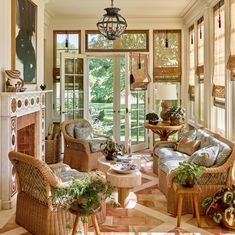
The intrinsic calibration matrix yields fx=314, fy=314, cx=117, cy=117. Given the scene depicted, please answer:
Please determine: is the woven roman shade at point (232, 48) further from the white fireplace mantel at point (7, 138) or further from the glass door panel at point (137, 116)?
the glass door panel at point (137, 116)

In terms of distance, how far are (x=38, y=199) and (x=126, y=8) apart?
469cm

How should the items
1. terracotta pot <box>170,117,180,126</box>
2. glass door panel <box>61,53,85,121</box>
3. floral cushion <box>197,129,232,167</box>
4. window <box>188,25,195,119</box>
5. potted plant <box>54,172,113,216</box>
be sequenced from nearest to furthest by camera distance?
potted plant <box>54,172,113,216</box> < floral cushion <box>197,129,232,167</box> < terracotta pot <box>170,117,180,126</box> < glass door panel <box>61,53,85,121</box> < window <box>188,25,195,119</box>

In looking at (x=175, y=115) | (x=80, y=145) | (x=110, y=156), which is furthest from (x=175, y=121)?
(x=110, y=156)

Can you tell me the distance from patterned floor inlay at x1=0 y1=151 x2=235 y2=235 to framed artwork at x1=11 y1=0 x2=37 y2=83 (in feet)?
6.47

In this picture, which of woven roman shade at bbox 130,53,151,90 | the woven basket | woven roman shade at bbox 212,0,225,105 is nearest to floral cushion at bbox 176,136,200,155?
woven roman shade at bbox 212,0,225,105

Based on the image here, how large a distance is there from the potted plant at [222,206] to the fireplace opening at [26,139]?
9.05 ft

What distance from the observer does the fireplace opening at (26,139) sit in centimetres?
481

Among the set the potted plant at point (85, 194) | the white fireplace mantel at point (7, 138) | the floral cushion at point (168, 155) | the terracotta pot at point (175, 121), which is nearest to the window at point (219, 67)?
the floral cushion at point (168, 155)

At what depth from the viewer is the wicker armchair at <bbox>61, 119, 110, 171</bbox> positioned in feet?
18.5

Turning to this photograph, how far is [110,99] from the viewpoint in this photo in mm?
7707

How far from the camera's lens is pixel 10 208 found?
3.89 meters

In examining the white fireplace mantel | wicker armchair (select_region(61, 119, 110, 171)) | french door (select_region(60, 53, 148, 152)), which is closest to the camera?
the white fireplace mantel

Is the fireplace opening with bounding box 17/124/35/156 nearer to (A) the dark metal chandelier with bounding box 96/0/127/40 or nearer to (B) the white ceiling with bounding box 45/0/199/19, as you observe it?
(A) the dark metal chandelier with bounding box 96/0/127/40

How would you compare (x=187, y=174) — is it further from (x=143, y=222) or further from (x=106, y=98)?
(x=106, y=98)
